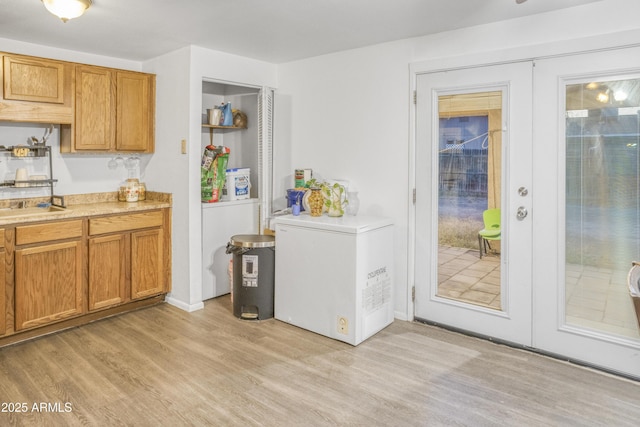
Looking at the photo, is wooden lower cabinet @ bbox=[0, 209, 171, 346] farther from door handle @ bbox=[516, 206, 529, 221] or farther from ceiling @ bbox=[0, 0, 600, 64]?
door handle @ bbox=[516, 206, 529, 221]

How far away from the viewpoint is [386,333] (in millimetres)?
3281

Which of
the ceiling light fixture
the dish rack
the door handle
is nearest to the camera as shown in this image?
the ceiling light fixture

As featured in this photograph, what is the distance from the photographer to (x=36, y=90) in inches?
131

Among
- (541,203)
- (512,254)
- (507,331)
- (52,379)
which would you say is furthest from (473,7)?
(52,379)

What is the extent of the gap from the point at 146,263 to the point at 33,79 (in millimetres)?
1701

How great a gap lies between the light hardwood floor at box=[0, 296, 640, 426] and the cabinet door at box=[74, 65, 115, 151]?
61.8 inches

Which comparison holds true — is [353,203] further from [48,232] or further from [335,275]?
[48,232]

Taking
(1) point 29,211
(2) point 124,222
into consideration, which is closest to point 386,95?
(2) point 124,222

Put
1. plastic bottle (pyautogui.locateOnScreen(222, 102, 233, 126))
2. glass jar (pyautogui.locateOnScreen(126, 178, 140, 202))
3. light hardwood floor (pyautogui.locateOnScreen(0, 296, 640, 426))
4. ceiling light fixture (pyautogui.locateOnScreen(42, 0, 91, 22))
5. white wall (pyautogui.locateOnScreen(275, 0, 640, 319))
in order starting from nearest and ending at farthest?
light hardwood floor (pyautogui.locateOnScreen(0, 296, 640, 426))
ceiling light fixture (pyautogui.locateOnScreen(42, 0, 91, 22))
white wall (pyautogui.locateOnScreen(275, 0, 640, 319))
glass jar (pyautogui.locateOnScreen(126, 178, 140, 202))
plastic bottle (pyautogui.locateOnScreen(222, 102, 233, 126))

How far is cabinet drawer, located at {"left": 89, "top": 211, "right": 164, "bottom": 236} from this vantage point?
3484 millimetres

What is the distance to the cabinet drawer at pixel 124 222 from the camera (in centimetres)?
348

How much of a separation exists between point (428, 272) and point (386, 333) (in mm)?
588

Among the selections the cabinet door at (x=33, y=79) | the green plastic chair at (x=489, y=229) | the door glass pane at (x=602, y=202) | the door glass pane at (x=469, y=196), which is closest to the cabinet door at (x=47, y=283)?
the cabinet door at (x=33, y=79)

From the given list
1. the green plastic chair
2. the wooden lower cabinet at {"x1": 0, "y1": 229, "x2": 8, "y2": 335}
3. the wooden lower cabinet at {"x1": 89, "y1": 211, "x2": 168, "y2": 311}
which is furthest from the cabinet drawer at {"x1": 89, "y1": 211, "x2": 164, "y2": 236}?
the green plastic chair
